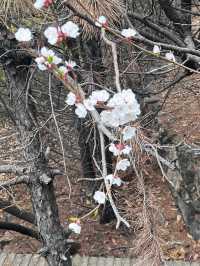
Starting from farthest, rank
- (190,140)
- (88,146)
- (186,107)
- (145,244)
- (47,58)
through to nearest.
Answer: (186,107) → (88,146) → (190,140) → (145,244) → (47,58)

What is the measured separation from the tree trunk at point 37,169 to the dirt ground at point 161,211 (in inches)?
56.4

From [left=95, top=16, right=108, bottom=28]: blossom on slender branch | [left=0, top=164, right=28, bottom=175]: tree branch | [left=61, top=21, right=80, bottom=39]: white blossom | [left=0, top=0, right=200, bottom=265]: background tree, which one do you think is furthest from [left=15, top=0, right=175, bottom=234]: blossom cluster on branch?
[left=0, top=164, right=28, bottom=175]: tree branch

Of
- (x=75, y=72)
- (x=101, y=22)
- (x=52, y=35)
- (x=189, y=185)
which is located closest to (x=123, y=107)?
(x=52, y=35)

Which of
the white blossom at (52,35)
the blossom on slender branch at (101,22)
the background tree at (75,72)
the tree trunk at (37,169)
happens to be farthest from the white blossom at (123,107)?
the tree trunk at (37,169)

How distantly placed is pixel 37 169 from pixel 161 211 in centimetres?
220

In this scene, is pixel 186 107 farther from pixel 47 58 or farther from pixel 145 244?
pixel 47 58

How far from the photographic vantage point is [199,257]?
5539 mm

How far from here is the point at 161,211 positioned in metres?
5.96

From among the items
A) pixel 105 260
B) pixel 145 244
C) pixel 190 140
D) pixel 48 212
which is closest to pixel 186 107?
pixel 190 140

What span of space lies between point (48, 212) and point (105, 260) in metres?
1.33

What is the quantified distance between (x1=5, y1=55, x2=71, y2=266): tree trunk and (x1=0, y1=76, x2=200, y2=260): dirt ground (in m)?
1.43

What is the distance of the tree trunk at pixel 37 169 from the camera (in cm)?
420

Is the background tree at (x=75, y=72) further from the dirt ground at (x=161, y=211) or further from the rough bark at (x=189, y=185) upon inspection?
the dirt ground at (x=161, y=211)

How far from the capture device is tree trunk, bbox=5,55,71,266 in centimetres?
420
